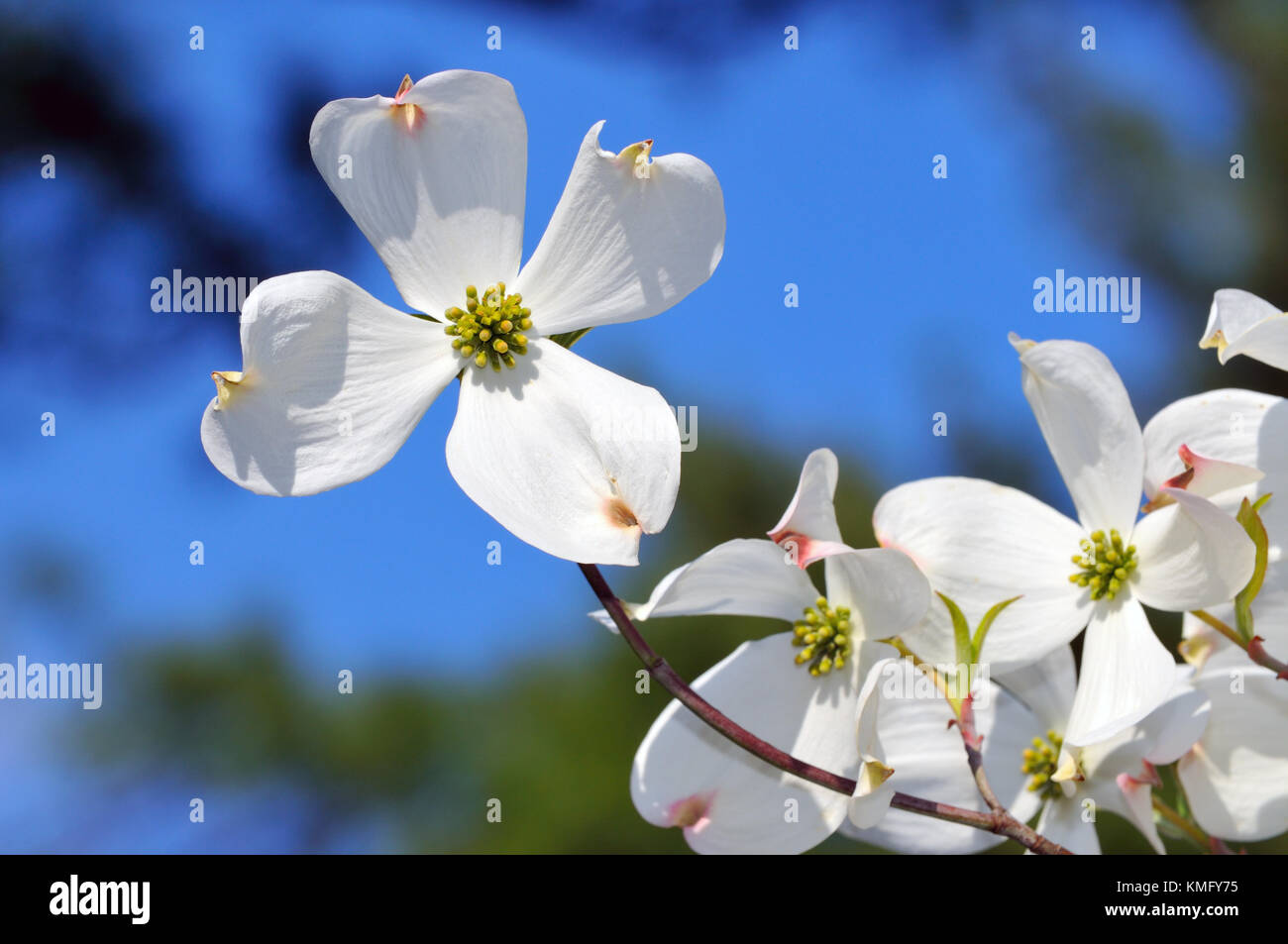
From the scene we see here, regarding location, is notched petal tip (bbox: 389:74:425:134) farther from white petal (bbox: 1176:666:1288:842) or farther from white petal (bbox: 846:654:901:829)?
white petal (bbox: 1176:666:1288:842)

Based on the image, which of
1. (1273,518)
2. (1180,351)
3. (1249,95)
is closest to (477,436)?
(1273,518)

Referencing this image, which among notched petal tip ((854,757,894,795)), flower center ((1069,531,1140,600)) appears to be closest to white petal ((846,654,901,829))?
notched petal tip ((854,757,894,795))

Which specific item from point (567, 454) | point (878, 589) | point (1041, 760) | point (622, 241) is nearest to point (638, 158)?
point (622, 241)

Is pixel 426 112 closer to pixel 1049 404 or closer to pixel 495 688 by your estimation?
pixel 1049 404

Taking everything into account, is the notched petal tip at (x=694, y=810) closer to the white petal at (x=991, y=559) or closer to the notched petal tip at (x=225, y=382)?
the white petal at (x=991, y=559)

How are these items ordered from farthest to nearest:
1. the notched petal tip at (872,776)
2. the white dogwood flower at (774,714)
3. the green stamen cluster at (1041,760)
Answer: the green stamen cluster at (1041,760), the white dogwood flower at (774,714), the notched petal tip at (872,776)

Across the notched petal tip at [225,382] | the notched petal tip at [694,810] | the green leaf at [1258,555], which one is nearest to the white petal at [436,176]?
the notched petal tip at [225,382]

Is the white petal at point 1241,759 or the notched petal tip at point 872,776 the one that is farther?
the white petal at point 1241,759
